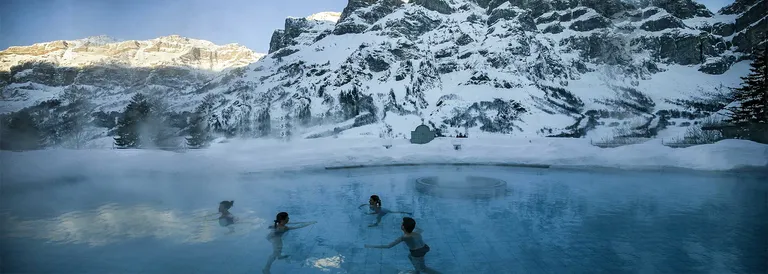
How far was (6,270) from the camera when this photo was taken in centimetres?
491

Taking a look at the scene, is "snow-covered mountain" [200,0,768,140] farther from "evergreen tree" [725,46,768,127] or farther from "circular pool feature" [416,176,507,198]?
"circular pool feature" [416,176,507,198]

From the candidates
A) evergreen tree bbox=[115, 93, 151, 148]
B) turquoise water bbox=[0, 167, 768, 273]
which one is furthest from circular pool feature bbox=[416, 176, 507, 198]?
evergreen tree bbox=[115, 93, 151, 148]

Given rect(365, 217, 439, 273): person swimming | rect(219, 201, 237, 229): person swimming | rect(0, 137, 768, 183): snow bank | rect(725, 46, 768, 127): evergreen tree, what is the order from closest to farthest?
rect(365, 217, 439, 273): person swimming, rect(219, 201, 237, 229): person swimming, rect(0, 137, 768, 183): snow bank, rect(725, 46, 768, 127): evergreen tree

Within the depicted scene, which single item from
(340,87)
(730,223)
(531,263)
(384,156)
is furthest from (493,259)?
(340,87)

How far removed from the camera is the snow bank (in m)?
15.4

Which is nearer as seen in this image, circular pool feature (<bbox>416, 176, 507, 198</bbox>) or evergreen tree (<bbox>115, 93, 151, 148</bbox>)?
circular pool feature (<bbox>416, 176, 507, 198</bbox>)

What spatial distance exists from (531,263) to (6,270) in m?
7.28

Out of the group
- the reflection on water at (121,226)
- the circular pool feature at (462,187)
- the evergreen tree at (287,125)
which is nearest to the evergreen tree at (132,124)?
the reflection on water at (121,226)

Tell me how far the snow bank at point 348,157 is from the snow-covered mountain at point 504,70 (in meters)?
58.6

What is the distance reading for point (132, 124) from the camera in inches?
1549

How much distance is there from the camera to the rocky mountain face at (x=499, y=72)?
303ft

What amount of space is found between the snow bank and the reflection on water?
412cm

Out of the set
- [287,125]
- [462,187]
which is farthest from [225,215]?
[287,125]

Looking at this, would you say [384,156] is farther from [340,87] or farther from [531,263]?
[340,87]
